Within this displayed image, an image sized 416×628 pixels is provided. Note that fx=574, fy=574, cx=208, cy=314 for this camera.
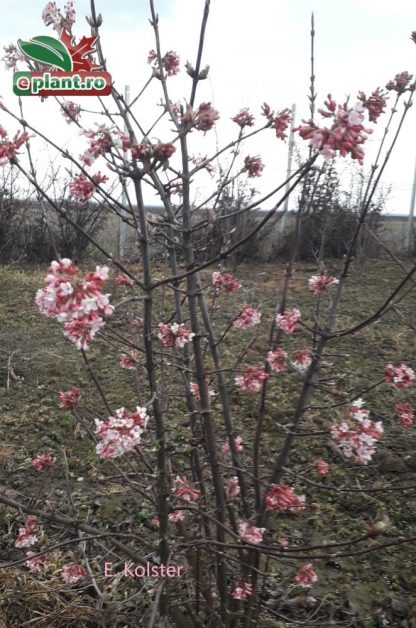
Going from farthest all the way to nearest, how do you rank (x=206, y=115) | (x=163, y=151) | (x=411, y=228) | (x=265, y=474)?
(x=411, y=228), (x=265, y=474), (x=206, y=115), (x=163, y=151)

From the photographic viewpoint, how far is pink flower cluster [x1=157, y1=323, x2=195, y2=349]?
1521mm

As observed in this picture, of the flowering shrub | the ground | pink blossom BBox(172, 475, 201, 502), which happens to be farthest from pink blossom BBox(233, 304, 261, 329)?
pink blossom BBox(172, 475, 201, 502)

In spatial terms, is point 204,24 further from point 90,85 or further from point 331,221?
point 331,221

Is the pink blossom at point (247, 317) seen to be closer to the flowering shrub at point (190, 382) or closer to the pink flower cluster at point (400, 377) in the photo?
the flowering shrub at point (190, 382)

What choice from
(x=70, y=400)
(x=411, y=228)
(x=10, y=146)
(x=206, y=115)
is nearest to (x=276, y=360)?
(x=70, y=400)

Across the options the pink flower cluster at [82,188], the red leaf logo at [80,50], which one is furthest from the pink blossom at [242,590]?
the red leaf logo at [80,50]

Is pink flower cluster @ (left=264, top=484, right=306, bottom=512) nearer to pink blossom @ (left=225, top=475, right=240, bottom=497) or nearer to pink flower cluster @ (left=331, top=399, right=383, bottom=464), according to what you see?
pink flower cluster @ (left=331, top=399, right=383, bottom=464)

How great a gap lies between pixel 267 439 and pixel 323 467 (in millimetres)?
1435

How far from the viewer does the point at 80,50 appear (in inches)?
69.9

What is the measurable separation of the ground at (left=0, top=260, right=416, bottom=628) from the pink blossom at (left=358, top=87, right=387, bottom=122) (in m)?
0.61

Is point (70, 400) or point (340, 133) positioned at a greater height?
point (340, 133)

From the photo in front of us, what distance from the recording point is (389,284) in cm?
690

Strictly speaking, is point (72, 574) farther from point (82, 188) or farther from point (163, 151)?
point (163, 151)

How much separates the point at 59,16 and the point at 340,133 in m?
1.16
